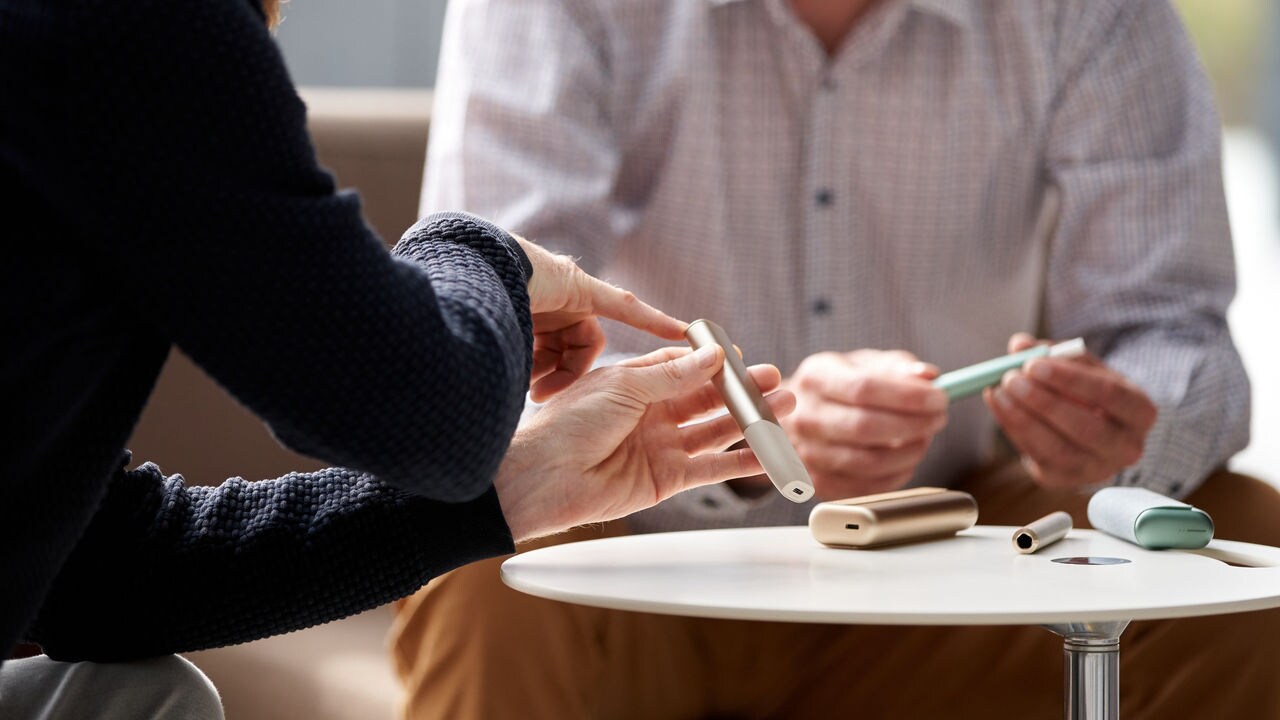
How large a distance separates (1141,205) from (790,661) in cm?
57

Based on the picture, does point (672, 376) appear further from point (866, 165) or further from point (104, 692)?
point (866, 165)

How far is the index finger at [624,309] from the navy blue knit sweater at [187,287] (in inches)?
6.8

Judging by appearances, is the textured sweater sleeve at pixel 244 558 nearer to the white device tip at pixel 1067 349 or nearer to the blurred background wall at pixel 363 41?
the white device tip at pixel 1067 349

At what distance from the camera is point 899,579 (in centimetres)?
71

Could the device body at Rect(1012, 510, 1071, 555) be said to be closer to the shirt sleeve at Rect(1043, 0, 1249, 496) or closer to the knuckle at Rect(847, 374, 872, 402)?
the knuckle at Rect(847, 374, 872, 402)

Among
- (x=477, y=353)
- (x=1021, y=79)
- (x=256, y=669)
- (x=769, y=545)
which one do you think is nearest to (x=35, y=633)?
(x=477, y=353)

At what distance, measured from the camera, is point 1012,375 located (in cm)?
103

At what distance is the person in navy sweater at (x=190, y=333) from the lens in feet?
1.49

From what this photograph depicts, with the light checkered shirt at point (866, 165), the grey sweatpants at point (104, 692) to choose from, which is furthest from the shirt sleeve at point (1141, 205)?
the grey sweatpants at point (104, 692)

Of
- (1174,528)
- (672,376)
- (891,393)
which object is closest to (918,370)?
(891,393)

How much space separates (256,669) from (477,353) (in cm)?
77

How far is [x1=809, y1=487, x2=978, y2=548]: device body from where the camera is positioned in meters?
0.81

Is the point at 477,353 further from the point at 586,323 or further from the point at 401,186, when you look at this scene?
the point at 401,186

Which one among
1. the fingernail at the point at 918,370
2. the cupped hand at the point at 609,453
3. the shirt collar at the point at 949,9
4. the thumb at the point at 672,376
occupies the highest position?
the shirt collar at the point at 949,9
